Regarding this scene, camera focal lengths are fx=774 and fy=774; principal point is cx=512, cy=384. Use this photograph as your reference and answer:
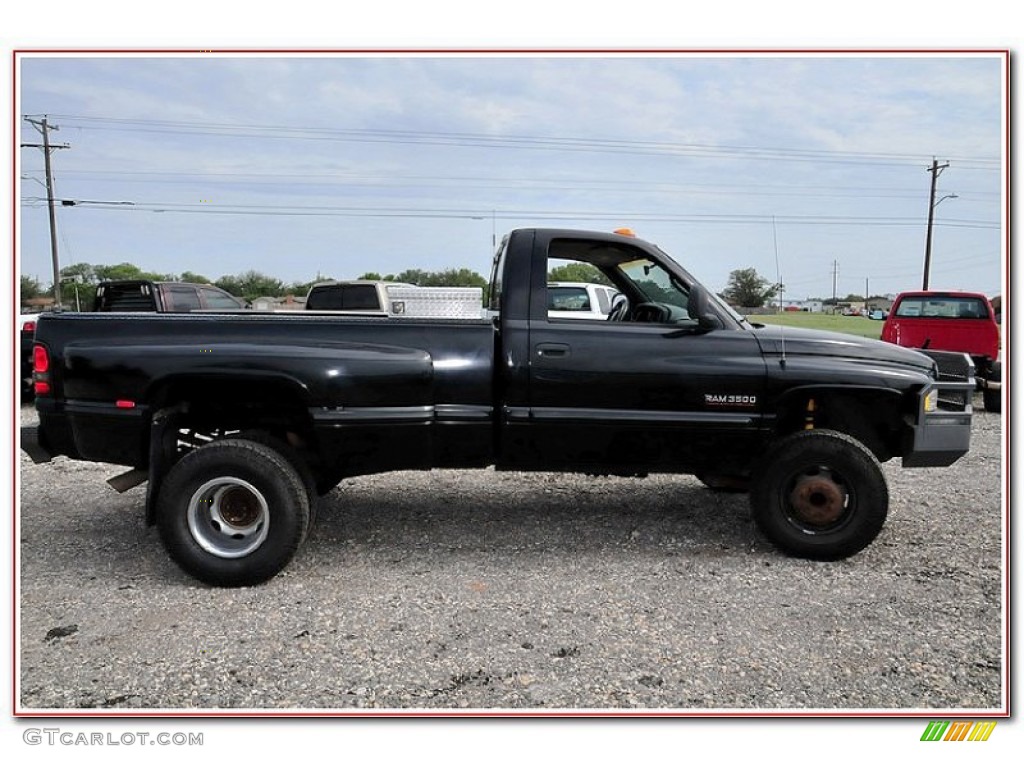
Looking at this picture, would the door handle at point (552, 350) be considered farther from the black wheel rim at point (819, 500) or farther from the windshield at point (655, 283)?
the black wheel rim at point (819, 500)

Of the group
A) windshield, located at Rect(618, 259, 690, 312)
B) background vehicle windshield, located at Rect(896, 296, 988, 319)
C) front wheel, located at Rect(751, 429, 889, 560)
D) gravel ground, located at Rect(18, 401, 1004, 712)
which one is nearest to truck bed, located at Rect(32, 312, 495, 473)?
gravel ground, located at Rect(18, 401, 1004, 712)

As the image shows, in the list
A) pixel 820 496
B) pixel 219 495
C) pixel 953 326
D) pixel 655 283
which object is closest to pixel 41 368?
pixel 219 495

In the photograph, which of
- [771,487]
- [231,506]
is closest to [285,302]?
[231,506]

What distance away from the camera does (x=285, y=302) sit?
591cm

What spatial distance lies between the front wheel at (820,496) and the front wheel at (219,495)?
8.36 ft

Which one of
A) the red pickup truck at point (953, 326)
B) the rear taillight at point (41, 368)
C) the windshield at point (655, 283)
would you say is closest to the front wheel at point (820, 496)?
the windshield at point (655, 283)

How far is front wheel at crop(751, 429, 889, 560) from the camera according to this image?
4227mm

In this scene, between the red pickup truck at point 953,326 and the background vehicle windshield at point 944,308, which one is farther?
the background vehicle windshield at point 944,308

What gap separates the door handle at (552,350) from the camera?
4.22 meters
